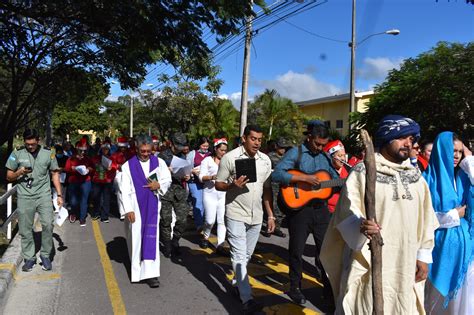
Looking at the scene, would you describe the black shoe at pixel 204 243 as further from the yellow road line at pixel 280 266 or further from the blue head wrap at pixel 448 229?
the blue head wrap at pixel 448 229

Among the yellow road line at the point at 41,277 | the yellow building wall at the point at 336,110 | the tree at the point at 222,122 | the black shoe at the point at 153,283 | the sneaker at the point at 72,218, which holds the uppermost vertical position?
the yellow building wall at the point at 336,110

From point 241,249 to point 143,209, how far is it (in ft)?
4.96

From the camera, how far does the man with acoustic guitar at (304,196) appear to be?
4.47m

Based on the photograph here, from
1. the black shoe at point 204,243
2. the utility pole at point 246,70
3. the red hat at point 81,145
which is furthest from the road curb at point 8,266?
the utility pole at point 246,70

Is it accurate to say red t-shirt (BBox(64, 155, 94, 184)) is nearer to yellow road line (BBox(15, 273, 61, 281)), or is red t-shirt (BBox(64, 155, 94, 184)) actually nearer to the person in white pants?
the person in white pants

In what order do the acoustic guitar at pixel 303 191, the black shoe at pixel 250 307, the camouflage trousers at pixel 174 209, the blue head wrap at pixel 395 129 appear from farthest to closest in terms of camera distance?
the camouflage trousers at pixel 174 209, the acoustic guitar at pixel 303 191, the black shoe at pixel 250 307, the blue head wrap at pixel 395 129

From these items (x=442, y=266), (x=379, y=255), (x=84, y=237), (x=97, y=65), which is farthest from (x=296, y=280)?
(x=97, y=65)

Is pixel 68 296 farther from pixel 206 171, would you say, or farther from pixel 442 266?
pixel 442 266

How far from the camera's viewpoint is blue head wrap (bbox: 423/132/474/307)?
11.4ft

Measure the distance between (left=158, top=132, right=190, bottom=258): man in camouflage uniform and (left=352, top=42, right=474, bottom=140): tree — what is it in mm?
9029

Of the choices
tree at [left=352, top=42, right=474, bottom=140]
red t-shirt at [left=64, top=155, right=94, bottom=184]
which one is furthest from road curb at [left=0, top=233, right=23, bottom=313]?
tree at [left=352, top=42, right=474, bottom=140]

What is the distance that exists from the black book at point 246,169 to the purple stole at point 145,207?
143cm

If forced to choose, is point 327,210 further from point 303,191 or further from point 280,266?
point 280,266

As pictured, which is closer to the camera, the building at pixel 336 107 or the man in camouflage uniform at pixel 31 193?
the man in camouflage uniform at pixel 31 193
